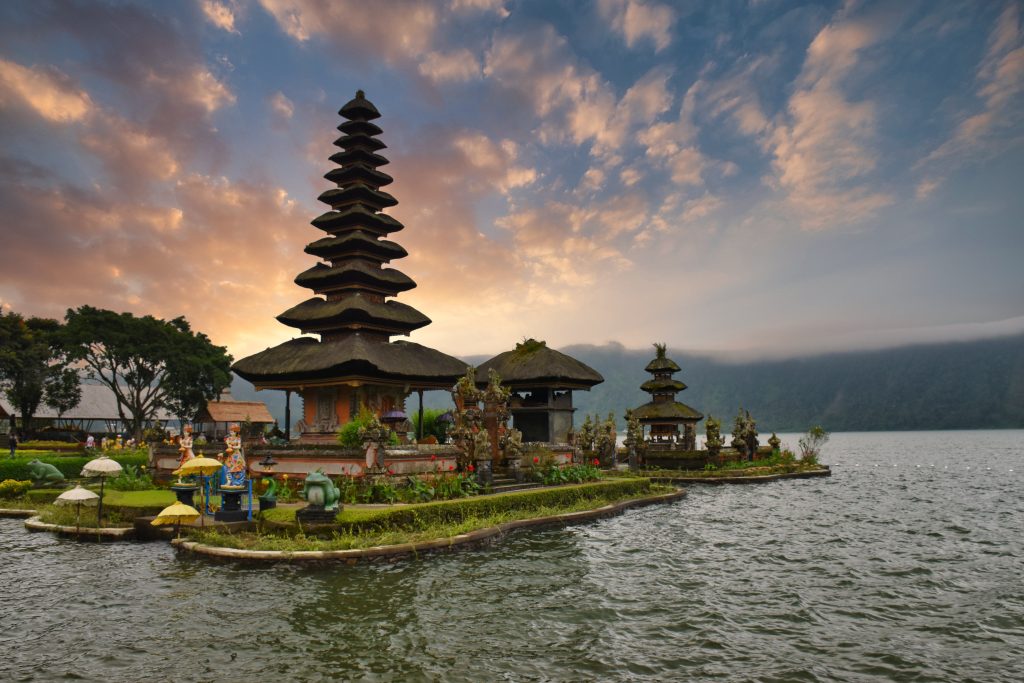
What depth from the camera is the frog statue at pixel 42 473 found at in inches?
A: 1113

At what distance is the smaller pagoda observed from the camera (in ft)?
178

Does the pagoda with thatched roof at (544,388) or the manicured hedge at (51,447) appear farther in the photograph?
the manicured hedge at (51,447)

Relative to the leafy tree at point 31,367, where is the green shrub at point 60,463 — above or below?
below

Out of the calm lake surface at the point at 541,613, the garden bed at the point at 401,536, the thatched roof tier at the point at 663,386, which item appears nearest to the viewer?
the calm lake surface at the point at 541,613

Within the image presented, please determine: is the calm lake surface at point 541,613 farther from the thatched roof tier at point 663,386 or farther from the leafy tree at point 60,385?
the leafy tree at point 60,385

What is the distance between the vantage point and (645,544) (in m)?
20.8

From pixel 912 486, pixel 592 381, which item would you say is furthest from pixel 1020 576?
pixel 912 486

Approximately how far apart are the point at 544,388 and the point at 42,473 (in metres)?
26.1

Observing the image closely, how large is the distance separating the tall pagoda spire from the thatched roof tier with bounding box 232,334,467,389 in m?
1.32

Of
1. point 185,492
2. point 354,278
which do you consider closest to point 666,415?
point 354,278

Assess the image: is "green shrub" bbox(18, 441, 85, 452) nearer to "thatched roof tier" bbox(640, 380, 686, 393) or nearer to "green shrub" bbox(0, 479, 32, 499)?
"green shrub" bbox(0, 479, 32, 499)

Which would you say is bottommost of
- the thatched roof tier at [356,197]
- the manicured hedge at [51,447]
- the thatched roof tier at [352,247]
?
the manicured hedge at [51,447]

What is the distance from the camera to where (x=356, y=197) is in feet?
126

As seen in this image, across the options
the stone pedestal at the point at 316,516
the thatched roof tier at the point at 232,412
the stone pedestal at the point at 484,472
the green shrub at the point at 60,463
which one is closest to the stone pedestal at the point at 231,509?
the stone pedestal at the point at 316,516
